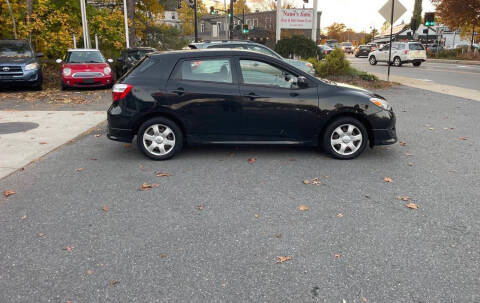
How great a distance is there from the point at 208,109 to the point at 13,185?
110 inches

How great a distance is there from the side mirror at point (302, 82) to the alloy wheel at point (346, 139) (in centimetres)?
82

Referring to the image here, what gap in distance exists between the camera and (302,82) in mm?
6164

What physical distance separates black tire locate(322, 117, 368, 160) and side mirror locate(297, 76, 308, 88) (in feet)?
2.36

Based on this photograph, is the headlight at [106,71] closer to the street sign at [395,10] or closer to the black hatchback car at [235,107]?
the black hatchback car at [235,107]

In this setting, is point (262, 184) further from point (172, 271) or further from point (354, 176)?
point (172, 271)

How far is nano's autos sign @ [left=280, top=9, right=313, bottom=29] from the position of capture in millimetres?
30156

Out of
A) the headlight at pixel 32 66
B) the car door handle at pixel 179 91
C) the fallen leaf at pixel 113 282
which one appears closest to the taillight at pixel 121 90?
the car door handle at pixel 179 91

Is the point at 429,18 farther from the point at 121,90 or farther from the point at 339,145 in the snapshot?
the point at 121,90

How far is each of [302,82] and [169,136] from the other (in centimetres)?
216

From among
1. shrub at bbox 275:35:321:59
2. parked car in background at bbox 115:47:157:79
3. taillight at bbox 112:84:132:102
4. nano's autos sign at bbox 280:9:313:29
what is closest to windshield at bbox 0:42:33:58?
parked car in background at bbox 115:47:157:79

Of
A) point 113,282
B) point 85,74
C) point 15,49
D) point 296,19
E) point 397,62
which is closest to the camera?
point 113,282

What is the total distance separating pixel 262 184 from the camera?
17.4 ft

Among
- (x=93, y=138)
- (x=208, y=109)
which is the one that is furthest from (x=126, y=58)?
(x=208, y=109)

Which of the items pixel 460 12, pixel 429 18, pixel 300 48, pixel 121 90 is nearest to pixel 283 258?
pixel 121 90
